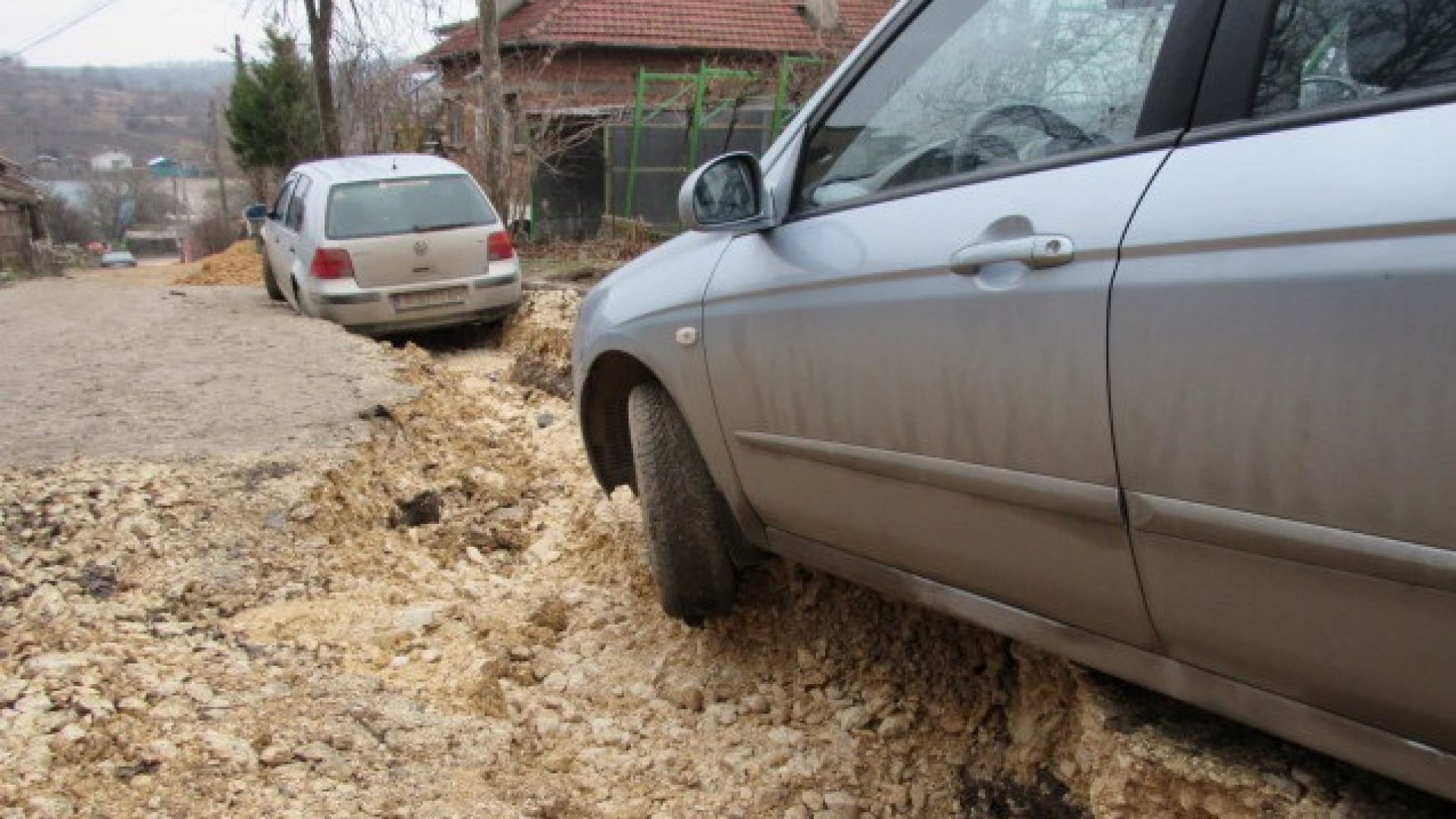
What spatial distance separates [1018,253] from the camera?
187cm

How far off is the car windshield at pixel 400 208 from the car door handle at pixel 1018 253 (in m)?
7.69

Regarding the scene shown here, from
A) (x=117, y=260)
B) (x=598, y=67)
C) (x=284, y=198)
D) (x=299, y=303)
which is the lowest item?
(x=117, y=260)

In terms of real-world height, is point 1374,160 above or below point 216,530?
above

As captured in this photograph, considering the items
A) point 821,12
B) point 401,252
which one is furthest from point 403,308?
point 821,12

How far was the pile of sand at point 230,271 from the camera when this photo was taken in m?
17.0

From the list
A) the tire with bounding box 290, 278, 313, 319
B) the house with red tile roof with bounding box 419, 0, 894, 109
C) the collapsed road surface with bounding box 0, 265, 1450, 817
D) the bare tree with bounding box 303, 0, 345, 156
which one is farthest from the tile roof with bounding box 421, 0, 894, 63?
the collapsed road surface with bounding box 0, 265, 1450, 817

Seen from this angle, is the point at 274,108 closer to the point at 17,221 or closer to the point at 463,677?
the point at 17,221

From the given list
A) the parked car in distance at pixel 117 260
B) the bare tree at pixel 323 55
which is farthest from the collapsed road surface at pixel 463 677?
the parked car in distance at pixel 117 260

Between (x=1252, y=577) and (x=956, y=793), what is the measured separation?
4.08ft

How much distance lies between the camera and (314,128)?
100 feet

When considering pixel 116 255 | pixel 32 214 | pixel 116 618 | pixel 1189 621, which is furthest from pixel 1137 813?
pixel 116 255

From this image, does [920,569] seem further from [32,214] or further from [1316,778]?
[32,214]

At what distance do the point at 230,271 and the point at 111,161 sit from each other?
6375 centimetres

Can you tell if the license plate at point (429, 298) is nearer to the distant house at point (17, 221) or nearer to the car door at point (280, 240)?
the car door at point (280, 240)
